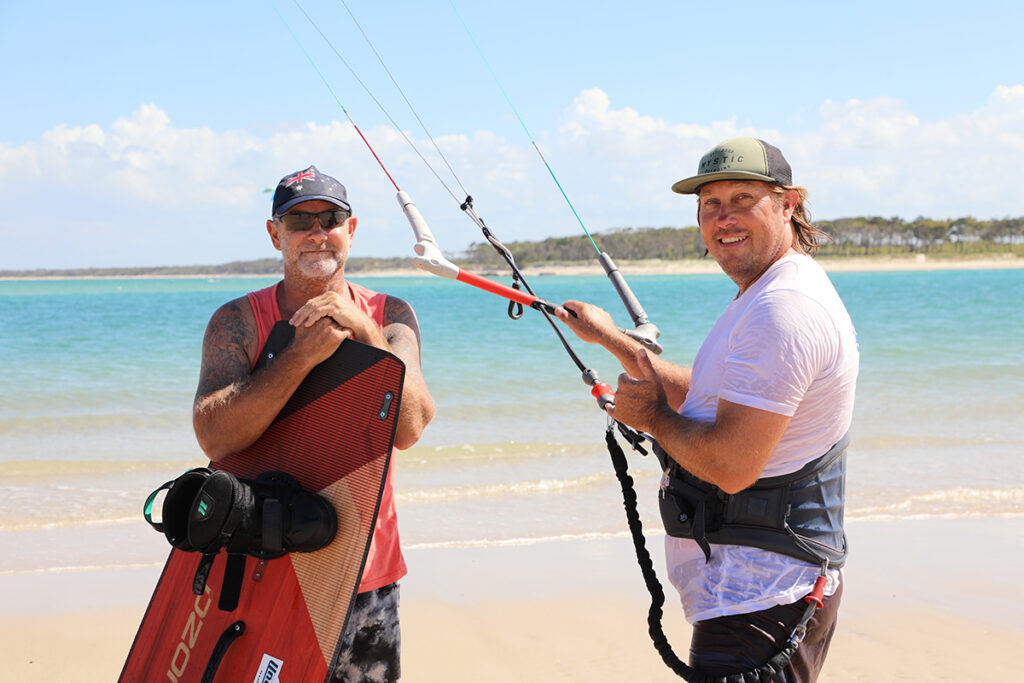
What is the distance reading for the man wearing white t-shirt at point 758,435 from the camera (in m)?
1.70

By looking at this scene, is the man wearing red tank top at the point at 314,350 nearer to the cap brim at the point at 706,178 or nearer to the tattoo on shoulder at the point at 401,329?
the tattoo on shoulder at the point at 401,329

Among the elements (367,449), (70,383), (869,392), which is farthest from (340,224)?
(70,383)

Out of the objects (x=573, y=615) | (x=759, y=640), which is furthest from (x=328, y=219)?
(x=573, y=615)

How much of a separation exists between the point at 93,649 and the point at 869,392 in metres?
10.1

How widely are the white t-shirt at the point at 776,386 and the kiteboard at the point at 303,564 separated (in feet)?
2.56

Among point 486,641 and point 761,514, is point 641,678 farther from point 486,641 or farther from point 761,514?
point 761,514

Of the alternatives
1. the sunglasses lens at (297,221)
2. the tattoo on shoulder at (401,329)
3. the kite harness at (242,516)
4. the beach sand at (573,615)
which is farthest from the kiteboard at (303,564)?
the beach sand at (573,615)

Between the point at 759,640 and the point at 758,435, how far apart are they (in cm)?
47

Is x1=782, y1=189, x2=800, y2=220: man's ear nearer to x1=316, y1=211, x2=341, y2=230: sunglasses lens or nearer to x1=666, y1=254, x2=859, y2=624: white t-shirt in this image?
x1=666, y1=254, x2=859, y2=624: white t-shirt

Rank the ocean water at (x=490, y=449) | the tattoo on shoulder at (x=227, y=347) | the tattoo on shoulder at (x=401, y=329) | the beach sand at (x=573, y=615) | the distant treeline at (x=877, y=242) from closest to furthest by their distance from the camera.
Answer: the tattoo on shoulder at (x=227, y=347) → the tattoo on shoulder at (x=401, y=329) → the beach sand at (x=573, y=615) → the ocean water at (x=490, y=449) → the distant treeline at (x=877, y=242)

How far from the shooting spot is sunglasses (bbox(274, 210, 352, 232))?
7.64 feet

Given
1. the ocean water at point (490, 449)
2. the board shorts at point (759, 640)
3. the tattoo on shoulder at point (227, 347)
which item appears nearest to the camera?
the board shorts at point (759, 640)

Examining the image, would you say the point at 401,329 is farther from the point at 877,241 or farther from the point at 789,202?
the point at 877,241

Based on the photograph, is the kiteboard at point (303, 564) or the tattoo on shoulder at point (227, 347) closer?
the kiteboard at point (303, 564)
